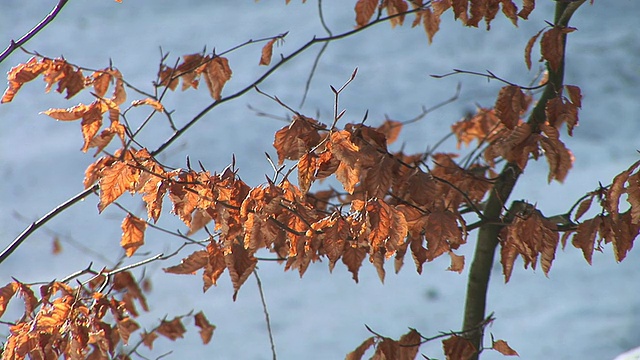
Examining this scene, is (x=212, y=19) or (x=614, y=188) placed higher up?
(x=212, y=19)

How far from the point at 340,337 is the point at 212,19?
321cm

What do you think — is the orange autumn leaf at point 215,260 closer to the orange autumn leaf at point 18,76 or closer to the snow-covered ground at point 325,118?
the orange autumn leaf at point 18,76

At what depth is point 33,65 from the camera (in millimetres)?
1635

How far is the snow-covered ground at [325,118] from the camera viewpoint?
3.19 m

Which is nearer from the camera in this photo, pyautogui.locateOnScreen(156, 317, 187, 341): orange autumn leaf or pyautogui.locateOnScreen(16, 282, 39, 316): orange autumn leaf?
pyautogui.locateOnScreen(16, 282, 39, 316): orange autumn leaf

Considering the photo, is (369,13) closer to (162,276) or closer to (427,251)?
(427,251)

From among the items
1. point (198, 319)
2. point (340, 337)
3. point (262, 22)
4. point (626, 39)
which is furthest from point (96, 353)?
point (626, 39)

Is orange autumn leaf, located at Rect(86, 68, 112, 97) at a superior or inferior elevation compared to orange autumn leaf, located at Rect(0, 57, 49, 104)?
superior

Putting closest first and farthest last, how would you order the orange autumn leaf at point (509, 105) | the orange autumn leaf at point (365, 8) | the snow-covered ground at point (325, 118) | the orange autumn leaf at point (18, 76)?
the orange autumn leaf at point (18, 76) → the orange autumn leaf at point (509, 105) → the orange autumn leaf at point (365, 8) → the snow-covered ground at point (325, 118)

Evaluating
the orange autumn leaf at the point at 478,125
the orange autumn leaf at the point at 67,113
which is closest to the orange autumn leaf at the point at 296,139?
the orange autumn leaf at the point at 67,113

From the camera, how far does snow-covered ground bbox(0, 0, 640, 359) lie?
3.19 meters

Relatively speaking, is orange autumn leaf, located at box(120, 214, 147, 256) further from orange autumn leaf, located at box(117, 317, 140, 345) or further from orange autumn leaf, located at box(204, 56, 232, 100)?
orange autumn leaf, located at box(204, 56, 232, 100)

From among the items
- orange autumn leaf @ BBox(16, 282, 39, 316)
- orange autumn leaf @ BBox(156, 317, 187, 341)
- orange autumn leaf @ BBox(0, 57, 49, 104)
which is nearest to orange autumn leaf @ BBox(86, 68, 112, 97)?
orange autumn leaf @ BBox(0, 57, 49, 104)

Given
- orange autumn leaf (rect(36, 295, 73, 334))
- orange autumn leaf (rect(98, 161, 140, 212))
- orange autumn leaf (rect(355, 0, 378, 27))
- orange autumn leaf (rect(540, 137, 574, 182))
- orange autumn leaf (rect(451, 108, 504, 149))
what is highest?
orange autumn leaf (rect(451, 108, 504, 149))
